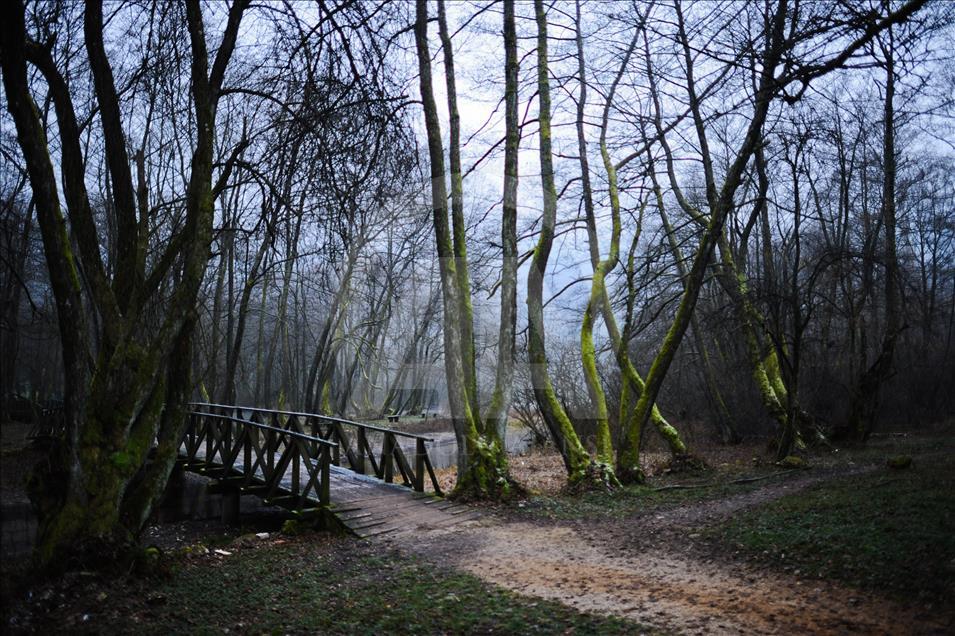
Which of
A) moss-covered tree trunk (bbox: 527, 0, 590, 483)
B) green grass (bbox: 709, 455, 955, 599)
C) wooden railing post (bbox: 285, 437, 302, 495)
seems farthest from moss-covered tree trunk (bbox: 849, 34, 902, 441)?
wooden railing post (bbox: 285, 437, 302, 495)

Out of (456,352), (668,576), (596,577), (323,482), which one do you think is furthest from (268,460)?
(668,576)

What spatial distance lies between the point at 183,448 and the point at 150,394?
909 cm

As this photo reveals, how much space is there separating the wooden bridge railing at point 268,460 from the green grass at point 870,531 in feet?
18.0

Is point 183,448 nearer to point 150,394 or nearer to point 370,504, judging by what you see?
point 370,504

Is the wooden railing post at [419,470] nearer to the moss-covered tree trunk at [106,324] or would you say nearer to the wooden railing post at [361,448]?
the wooden railing post at [361,448]

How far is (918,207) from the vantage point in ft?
45.5

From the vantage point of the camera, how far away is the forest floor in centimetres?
441

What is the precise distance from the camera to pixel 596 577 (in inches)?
234

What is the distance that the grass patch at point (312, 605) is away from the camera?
14.4ft

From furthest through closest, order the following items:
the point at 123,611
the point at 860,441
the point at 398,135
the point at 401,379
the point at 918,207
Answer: the point at 401,379, the point at 918,207, the point at 860,441, the point at 398,135, the point at 123,611

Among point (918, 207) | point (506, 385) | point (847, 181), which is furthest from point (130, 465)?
point (918, 207)

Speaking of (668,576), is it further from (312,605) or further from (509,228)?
(509,228)

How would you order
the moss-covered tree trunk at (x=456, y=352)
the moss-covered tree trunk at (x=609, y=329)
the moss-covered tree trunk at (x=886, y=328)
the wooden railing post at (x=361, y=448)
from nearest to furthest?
the moss-covered tree trunk at (x=456, y=352)
the wooden railing post at (x=361, y=448)
the moss-covered tree trunk at (x=609, y=329)
the moss-covered tree trunk at (x=886, y=328)

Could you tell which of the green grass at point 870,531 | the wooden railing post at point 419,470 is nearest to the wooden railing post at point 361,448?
the wooden railing post at point 419,470
